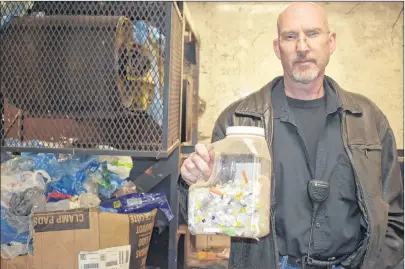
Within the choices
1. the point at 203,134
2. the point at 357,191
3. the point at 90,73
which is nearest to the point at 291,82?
the point at 357,191

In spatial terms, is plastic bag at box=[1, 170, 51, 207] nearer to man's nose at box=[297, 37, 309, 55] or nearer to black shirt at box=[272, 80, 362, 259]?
black shirt at box=[272, 80, 362, 259]

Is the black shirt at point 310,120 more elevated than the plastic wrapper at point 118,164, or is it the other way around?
the black shirt at point 310,120

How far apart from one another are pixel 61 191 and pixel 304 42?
3.95 ft

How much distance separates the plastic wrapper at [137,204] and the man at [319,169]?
1.70 ft

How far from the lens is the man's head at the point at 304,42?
5.35ft

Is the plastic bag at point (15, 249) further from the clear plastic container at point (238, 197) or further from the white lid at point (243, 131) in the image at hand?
the white lid at point (243, 131)

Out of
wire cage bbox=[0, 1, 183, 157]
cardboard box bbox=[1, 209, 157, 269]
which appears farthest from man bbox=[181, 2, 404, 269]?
cardboard box bbox=[1, 209, 157, 269]

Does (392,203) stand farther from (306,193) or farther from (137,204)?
(137,204)

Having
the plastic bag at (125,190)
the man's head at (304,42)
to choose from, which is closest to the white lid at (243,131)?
the man's head at (304,42)

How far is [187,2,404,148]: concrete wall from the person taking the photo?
3334 millimetres

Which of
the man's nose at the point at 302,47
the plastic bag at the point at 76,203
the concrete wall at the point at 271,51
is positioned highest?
the concrete wall at the point at 271,51

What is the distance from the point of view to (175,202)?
206 centimetres

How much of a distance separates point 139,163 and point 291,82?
3.04 feet

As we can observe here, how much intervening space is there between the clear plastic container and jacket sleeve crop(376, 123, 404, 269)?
0.76m
